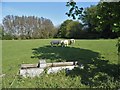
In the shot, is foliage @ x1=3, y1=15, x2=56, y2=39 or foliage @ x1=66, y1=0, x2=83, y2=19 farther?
foliage @ x1=3, y1=15, x2=56, y2=39

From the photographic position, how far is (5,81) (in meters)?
8.40

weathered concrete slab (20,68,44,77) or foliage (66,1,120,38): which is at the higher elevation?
foliage (66,1,120,38)

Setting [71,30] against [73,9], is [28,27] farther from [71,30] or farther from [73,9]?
[73,9]

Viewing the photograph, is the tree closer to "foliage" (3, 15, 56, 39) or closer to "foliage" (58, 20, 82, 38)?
"foliage" (58, 20, 82, 38)

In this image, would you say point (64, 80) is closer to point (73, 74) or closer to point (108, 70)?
point (73, 74)

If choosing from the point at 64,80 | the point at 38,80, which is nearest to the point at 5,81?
the point at 38,80

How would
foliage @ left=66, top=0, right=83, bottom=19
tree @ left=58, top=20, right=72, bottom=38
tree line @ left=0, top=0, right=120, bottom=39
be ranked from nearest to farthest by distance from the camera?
1. foliage @ left=66, top=0, right=83, bottom=19
2. tree line @ left=0, top=0, right=120, bottom=39
3. tree @ left=58, top=20, right=72, bottom=38

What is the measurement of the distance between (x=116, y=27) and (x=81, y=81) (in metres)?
2.60

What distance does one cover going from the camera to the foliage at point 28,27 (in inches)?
1992

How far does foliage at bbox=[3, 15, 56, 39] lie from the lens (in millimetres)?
50594

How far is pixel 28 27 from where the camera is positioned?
53.9 meters

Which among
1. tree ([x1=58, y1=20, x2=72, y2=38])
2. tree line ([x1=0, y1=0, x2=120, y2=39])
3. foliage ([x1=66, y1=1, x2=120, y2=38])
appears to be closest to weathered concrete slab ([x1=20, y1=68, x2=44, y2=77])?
foliage ([x1=66, y1=1, x2=120, y2=38])

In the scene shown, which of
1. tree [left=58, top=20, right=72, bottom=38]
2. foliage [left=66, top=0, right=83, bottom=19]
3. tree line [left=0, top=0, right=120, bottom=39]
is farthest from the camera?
tree [left=58, top=20, right=72, bottom=38]

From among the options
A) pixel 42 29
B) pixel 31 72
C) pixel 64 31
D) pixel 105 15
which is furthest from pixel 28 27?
pixel 105 15
